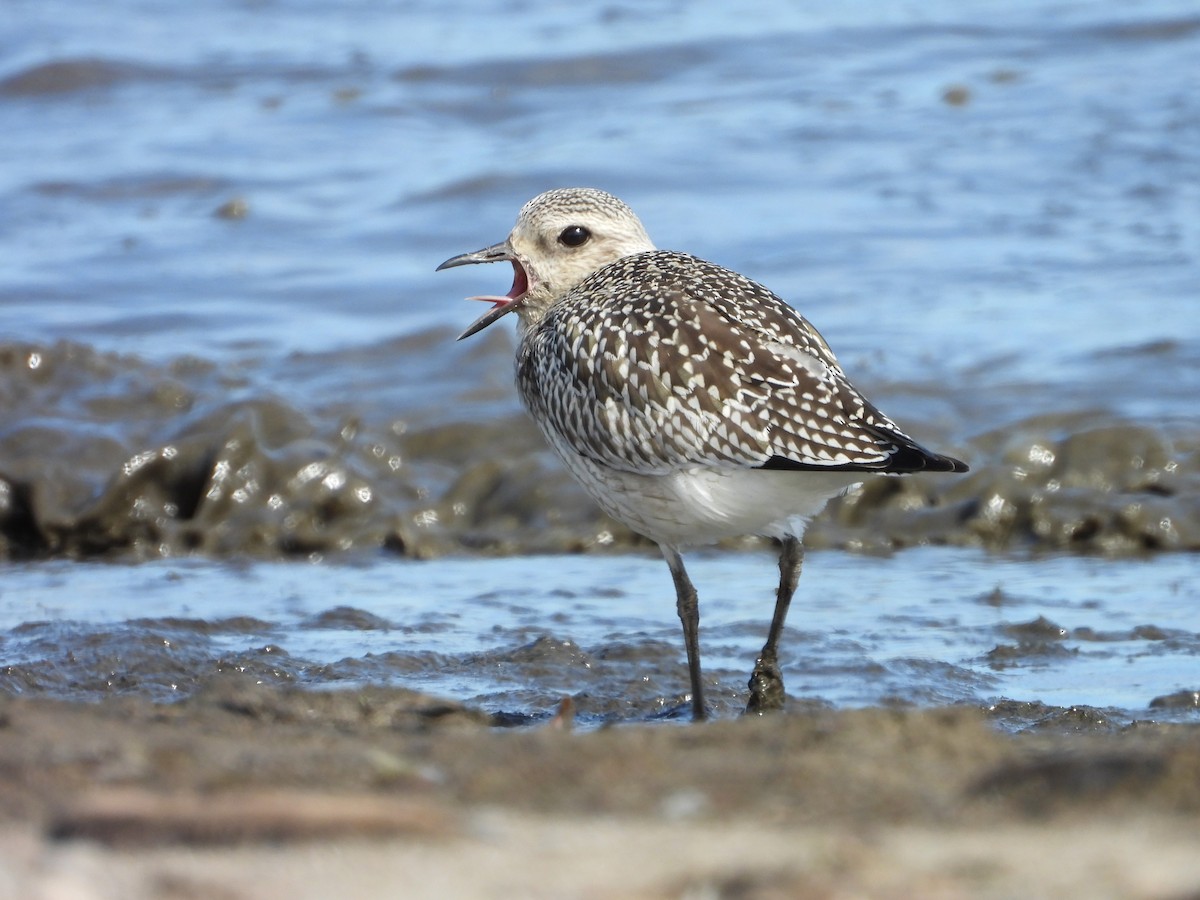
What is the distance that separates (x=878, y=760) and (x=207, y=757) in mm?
1225

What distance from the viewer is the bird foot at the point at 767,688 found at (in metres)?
5.37

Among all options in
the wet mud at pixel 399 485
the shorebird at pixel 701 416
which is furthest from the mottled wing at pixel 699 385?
the wet mud at pixel 399 485

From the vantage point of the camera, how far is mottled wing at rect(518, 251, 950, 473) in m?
5.01

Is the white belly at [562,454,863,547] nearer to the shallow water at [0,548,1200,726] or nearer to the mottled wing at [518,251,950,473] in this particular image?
the mottled wing at [518,251,950,473]

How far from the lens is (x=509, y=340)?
10.1 m

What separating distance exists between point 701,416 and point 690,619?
2.61ft

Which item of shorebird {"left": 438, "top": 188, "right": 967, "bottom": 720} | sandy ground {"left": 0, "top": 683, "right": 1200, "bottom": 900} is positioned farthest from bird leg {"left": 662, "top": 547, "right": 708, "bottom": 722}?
sandy ground {"left": 0, "top": 683, "right": 1200, "bottom": 900}

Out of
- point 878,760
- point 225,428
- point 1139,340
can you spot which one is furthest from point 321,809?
point 1139,340

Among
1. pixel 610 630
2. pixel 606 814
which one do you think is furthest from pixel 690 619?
pixel 606 814

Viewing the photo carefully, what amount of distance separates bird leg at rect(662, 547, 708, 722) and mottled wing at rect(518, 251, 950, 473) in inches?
18.3

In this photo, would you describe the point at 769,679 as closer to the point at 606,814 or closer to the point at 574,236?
the point at 574,236

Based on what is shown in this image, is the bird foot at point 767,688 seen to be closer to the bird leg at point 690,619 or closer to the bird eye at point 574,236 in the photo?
the bird leg at point 690,619

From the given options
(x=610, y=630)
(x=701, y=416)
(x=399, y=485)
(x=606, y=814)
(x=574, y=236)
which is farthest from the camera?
(x=399, y=485)

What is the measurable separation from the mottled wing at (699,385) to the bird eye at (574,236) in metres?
0.60
